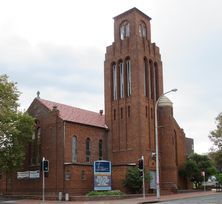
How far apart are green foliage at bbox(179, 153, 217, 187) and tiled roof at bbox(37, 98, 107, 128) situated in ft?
43.4

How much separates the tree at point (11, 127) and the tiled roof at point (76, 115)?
610 cm

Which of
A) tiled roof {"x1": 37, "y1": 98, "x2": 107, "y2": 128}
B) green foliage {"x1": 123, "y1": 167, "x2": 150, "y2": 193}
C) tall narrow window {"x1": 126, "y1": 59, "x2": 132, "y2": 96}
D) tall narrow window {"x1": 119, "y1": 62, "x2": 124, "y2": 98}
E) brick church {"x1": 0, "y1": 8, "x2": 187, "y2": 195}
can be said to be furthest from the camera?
tall narrow window {"x1": 119, "y1": 62, "x2": 124, "y2": 98}

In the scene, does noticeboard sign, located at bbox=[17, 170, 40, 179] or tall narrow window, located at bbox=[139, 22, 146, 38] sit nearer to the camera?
noticeboard sign, located at bbox=[17, 170, 40, 179]

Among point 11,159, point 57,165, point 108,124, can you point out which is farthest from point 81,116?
point 11,159

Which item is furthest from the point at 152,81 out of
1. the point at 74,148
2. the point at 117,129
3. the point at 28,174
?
the point at 28,174

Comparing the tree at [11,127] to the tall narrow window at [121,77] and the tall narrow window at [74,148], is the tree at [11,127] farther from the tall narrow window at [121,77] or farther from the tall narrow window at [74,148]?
the tall narrow window at [121,77]

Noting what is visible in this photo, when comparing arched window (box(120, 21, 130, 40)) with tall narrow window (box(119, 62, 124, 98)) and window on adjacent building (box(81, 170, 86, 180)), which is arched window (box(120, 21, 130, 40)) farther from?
window on adjacent building (box(81, 170, 86, 180))

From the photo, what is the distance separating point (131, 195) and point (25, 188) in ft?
52.0

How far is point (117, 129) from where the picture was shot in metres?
55.2

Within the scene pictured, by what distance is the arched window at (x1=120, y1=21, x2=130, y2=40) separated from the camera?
188 ft

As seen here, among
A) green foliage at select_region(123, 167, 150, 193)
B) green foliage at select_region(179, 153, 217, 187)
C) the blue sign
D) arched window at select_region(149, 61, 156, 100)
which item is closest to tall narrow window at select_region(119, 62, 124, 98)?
arched window at select_region(149, 61, 156, 100)

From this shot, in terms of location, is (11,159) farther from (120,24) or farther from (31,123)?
(120,24)

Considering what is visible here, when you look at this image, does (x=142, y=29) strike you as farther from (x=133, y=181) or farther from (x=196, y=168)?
(x=133, y=181)

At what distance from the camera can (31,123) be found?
4741 centimetres
